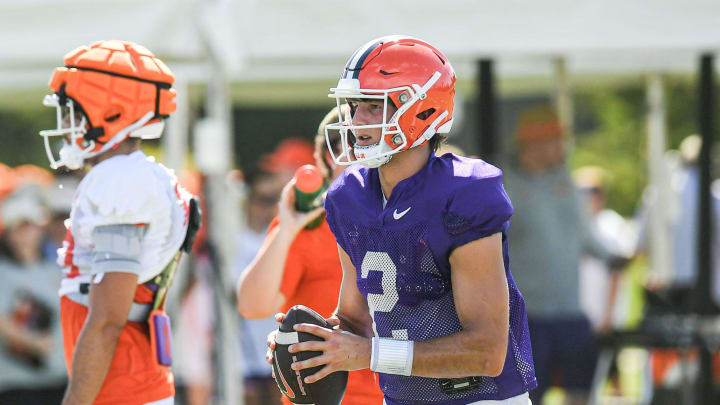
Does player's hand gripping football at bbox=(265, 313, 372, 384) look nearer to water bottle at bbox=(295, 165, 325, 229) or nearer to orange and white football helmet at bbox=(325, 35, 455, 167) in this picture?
orange and white football helmet at bbox=(325, 35, 455, 167)

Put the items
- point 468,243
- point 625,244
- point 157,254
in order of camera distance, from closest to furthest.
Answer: point 468,243 < point 157,254 < point 625,244

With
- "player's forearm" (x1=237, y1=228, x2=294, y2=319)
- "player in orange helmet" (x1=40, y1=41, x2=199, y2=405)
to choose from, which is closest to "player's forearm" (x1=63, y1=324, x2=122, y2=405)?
"player in orange helmet" (x1=40, y1=41, x2=199, y2=405)

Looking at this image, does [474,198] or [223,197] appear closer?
[474,198]

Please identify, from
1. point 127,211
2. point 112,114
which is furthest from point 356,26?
point 127,211

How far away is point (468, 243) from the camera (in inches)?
93.7

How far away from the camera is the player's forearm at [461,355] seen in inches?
93.8

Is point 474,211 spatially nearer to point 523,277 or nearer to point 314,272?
point 314,272

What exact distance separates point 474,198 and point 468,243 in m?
0.11

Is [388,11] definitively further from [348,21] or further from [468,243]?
[468,243]

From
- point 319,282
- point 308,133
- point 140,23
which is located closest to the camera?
Answer: point 319,282

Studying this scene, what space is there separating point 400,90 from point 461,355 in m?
0.69

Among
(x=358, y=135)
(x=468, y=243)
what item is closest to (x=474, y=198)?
(x=468, y=243)

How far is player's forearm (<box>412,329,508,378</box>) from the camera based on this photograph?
7.82ft

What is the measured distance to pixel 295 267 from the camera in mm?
3414
